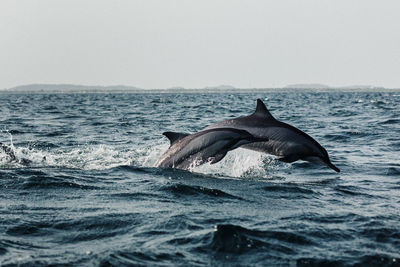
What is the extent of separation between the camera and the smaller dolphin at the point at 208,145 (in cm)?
966

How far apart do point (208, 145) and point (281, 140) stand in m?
1.57

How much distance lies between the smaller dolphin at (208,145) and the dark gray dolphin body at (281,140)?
29 cm

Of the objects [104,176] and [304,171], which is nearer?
[104,176]

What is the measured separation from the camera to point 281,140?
32.9 feet

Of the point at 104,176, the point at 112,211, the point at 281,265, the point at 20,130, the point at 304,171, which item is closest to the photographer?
the point at 281,265

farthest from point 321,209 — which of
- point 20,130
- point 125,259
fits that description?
point 20,130

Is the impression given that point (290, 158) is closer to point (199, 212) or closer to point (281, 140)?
point (281, 140)

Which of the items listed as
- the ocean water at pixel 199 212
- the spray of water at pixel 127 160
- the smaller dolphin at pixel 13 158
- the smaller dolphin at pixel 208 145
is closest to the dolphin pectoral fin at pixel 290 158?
the ocean water at pixel 199 212

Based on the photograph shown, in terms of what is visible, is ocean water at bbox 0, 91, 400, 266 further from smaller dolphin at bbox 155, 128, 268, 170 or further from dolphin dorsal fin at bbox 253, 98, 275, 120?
dolphin dorsal fin at bbox 253, 98, 275, 120

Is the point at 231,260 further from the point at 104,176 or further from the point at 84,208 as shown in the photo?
the point at 104,176

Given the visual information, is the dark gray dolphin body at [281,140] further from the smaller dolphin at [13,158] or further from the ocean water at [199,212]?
the smaller dolphin at [13,158]

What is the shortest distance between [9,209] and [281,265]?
4118mm

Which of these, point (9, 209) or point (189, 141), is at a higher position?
point (189, 141)

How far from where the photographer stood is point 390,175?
1042cm
